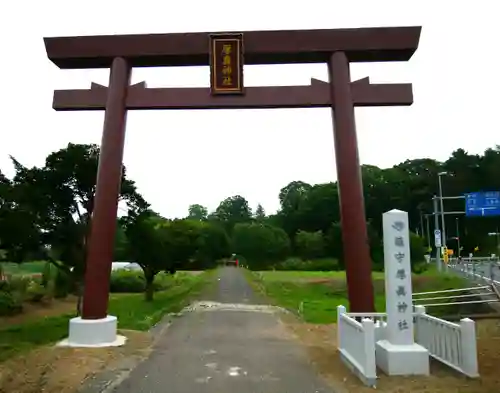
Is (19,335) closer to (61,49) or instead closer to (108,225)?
(108,225)

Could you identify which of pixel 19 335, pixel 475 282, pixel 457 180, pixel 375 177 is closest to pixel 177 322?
pixel 19 335

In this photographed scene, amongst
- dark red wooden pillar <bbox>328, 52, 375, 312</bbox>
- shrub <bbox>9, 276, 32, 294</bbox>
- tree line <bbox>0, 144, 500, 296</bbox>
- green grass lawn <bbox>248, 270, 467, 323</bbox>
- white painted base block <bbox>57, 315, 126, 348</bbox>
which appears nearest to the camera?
white painted base block <bbox>57, 315, 126, 348</bbox>

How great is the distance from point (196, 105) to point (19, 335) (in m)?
7.85

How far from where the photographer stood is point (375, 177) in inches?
2746

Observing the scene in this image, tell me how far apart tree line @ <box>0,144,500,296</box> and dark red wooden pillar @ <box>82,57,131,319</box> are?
3.18m

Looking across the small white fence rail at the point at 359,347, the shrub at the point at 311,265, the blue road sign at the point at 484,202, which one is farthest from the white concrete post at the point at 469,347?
the shrub at the point at 311,265

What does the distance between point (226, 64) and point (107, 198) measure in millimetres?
4200

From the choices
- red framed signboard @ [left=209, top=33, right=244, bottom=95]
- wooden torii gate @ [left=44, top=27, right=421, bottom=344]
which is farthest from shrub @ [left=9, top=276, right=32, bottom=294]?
red framed signboard @ [left=209, top=33, right=244, bottom=95]

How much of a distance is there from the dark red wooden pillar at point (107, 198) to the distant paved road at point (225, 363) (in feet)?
6.10

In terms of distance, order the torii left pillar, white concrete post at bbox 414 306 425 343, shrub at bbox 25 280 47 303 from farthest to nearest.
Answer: shrub at bbox 25 280 47 303
the torii left pillar
white concrete post at bbox 414 306 425 343

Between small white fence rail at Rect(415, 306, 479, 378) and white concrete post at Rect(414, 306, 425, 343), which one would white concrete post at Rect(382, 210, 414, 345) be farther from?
white concrete post at Rect(414, 306, 425, 343)

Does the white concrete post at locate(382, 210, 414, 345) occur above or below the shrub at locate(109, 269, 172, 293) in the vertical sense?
above

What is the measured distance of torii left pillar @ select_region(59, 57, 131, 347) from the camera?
1080cm

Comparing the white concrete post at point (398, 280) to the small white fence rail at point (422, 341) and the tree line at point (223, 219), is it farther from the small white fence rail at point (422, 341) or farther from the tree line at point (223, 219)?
the tree line at point (223, 219)
